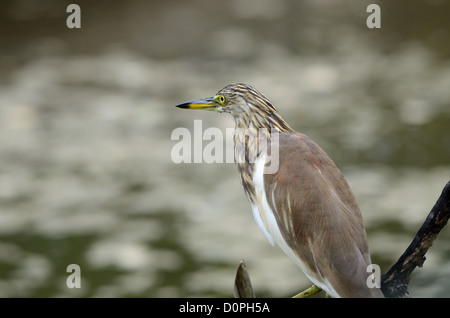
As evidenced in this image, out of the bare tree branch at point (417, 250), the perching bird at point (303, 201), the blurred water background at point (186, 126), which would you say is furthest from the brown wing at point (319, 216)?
the blurred water background at point (186, 126)

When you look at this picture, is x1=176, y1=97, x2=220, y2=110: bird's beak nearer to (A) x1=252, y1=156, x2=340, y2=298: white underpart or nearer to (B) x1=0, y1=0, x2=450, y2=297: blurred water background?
(A) x1=252, y1=156, x2=340, y2=298: white underpart

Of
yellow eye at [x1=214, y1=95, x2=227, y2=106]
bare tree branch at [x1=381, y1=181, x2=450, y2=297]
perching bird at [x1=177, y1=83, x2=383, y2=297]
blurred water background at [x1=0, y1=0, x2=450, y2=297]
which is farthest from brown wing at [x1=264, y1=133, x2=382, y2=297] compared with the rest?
blurred water background at [x1=0, y1=0, x2=450, y2=297]

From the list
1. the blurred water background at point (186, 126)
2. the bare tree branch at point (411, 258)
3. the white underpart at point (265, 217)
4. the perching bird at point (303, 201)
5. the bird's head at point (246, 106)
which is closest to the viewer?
the bare tree branch at point (411, 258)

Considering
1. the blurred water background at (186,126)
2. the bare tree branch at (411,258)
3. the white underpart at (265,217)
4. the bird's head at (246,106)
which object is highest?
the blurred water background at (186,126)

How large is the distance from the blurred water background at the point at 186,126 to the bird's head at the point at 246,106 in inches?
67.4

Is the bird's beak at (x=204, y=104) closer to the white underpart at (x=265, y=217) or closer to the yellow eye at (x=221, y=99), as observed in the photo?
the yellow eye at (x=221, y=99)

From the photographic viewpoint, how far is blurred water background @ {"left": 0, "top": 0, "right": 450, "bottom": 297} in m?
5.44

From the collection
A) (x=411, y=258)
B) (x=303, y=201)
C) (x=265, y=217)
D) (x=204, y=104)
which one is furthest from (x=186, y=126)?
(x=411, y=258)

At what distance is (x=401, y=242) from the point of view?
18.1 feet

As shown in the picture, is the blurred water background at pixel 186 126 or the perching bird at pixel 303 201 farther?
the blurred water background at pixel 186 126

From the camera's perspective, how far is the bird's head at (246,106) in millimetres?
3092

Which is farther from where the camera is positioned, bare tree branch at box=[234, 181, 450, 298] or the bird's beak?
the bird's beak

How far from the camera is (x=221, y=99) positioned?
317 centimetres

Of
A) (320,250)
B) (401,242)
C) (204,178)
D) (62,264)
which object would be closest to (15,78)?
(204,178)
